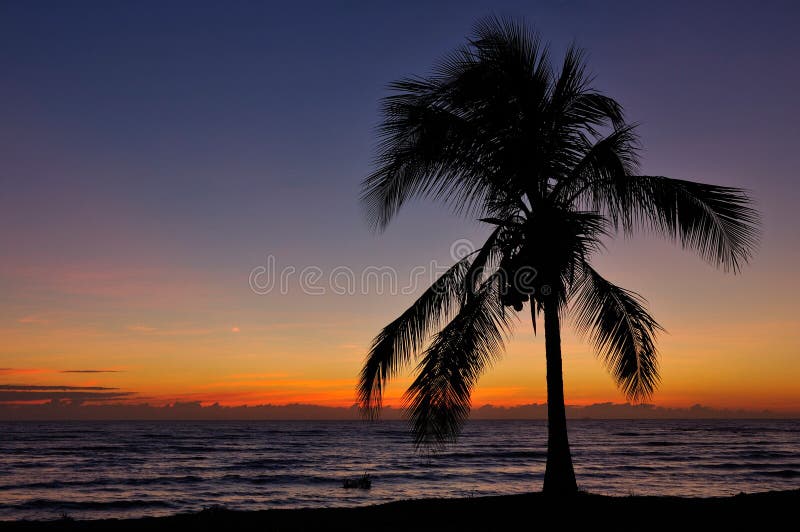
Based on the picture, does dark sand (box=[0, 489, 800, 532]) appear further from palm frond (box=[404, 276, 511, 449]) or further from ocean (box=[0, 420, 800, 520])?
ocean (box=[0, 420, 800, 520])

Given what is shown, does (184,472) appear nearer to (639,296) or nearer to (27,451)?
(27,451)

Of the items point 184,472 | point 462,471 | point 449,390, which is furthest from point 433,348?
point 184,472

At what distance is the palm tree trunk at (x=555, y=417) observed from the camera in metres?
9.03

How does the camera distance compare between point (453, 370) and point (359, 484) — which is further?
point (359, 484)

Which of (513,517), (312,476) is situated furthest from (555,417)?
(312,476)

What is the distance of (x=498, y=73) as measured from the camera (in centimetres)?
976

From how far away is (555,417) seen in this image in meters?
9.11

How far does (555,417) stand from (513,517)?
153 centimetres

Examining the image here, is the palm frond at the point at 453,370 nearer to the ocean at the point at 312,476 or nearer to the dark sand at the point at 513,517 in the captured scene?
the dark sand at the point at 513,517

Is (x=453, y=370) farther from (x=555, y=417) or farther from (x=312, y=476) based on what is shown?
(x=312, y=476)

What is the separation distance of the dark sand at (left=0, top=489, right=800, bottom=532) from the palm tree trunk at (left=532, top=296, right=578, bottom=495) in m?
0.23

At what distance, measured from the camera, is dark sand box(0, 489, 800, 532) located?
330 inches

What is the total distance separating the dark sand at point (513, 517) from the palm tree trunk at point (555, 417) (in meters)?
0.23

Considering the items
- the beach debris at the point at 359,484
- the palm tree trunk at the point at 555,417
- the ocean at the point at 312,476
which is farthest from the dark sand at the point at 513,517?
the beach debris at the point at 359,484
